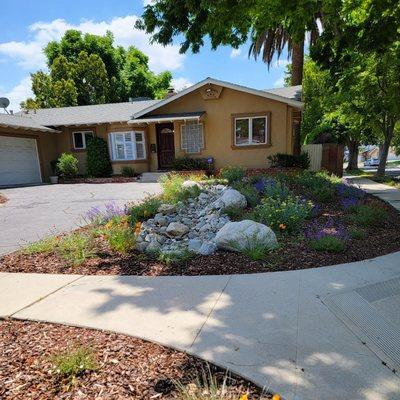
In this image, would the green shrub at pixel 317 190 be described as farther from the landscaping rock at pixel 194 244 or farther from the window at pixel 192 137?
the window at pixel 192 137

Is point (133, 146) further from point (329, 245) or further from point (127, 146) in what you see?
point (329, 245)

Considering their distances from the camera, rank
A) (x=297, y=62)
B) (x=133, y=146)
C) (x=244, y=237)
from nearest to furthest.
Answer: (x=244, y=237), (x=297, y=62), (x=133, y=146)

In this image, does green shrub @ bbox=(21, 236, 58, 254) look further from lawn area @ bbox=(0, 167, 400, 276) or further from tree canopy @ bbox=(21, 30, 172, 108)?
tree canopy @ bbox=(21, 30, 172, 108)

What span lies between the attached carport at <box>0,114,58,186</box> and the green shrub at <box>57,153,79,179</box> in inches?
63.3

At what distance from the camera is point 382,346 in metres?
2.56

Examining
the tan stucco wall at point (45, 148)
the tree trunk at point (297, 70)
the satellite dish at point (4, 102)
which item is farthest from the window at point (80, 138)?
the tree trunk at point (297, 70)

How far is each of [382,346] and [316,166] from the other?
1604 cm

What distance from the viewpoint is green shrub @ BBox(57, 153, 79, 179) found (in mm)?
18328

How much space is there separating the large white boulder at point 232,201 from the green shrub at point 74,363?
4.88m

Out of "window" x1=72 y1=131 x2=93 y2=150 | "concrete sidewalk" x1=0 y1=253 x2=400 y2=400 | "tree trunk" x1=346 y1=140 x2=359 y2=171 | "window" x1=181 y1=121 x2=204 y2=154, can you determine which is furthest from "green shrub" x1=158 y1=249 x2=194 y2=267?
"tree trunk" x1=346 y1=140 x2=359 y2=171

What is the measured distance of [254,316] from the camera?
120 inches

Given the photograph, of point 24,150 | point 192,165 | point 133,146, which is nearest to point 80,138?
point 24,150

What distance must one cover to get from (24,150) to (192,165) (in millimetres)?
10067

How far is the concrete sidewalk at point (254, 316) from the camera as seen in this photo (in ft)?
7.34
